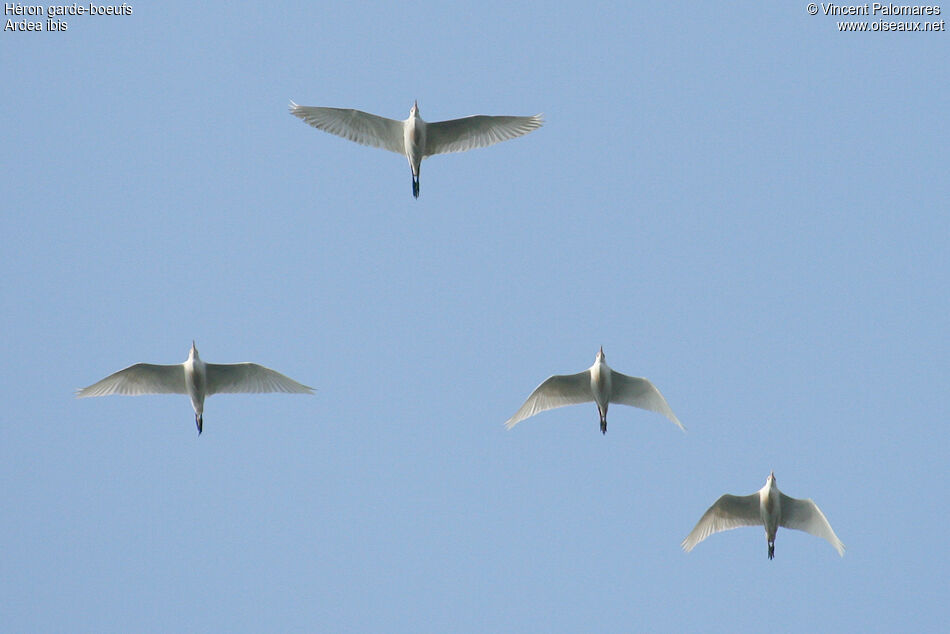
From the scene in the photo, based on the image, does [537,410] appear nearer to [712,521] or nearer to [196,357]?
[712,521]

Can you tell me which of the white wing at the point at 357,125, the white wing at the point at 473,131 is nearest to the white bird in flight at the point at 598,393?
the white wing at the point at 473,131

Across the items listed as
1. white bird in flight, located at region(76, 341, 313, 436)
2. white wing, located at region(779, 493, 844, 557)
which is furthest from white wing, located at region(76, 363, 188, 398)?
white wing, located at region(779, 493, 844, 557)

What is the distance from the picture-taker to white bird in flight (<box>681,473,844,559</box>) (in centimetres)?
2302

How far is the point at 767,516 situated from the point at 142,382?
10795 mm

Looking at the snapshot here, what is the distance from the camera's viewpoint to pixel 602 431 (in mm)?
23875

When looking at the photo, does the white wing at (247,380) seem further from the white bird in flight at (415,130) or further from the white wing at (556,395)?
the white bird in flight at (415,130)

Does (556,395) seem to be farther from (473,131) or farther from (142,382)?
(142,382)

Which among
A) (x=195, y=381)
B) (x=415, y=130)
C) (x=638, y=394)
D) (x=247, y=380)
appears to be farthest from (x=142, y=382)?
(x=638, y=394)

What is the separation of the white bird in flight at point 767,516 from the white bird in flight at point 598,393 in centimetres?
182

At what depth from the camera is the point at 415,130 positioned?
23.2 metres

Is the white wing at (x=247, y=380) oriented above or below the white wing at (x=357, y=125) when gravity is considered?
below

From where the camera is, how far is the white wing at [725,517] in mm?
23578

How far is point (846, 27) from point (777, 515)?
8730 mm

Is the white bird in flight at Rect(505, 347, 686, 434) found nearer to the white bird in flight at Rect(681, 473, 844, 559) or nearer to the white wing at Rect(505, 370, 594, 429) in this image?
the white wing at Rect(505, 370, 594, 429)
